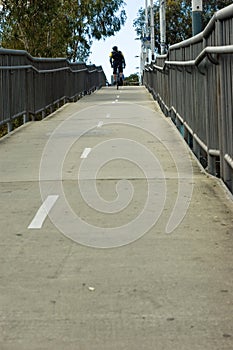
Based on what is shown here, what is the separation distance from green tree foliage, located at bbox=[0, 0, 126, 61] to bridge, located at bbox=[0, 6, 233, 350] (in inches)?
895

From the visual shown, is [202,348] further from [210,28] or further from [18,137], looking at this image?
[18,137]

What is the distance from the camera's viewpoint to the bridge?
5516 mm

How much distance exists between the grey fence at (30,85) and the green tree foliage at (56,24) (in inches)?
223

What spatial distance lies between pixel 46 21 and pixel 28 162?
28918mm

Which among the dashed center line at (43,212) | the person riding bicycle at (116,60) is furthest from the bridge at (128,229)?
the person riding bicycle at (116,60)

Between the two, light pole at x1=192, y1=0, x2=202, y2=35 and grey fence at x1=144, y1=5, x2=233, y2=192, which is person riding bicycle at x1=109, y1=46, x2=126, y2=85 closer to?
light pole at x1=192, y1=0, x2=202, y2=35

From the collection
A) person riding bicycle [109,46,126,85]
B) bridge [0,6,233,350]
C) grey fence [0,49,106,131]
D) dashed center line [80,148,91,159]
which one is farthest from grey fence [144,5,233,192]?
person riding bicycle [109,46,126,85]

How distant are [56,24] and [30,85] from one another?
28.8m

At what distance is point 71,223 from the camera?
8.62 metres

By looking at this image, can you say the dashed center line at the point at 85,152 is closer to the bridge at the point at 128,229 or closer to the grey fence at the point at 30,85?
the bridge at the point at 128,229

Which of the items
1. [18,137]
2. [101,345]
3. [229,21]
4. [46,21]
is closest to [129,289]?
[101,345]

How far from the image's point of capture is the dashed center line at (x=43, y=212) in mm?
8555

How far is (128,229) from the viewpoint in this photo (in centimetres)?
835

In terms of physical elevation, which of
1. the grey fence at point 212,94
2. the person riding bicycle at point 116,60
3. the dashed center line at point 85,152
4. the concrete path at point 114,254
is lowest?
the concrete path at point 114,254
